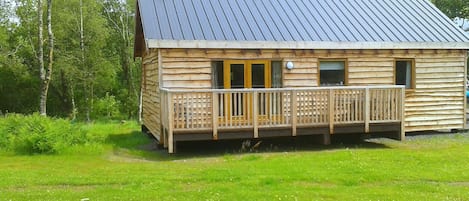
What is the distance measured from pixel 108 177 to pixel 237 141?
5585 mm

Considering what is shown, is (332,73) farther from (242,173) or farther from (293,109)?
(242,173)

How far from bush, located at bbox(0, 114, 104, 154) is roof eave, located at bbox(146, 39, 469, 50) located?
10.3 feet

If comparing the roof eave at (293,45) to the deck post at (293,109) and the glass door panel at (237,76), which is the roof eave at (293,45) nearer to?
the glass door panel at (237,76)

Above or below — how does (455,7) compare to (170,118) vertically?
above

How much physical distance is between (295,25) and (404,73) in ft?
12.8

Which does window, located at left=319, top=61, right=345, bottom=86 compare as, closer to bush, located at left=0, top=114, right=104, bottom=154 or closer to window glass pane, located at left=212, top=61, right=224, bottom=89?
window glass pane, located at left=212, top=61, right=224, bottom=89

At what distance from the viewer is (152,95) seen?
46.9 feet

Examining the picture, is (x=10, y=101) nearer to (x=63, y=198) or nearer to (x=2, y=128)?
(x=2, y=128)

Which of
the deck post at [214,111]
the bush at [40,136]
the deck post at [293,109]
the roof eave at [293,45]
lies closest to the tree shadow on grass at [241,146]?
the deck post at [293,109]

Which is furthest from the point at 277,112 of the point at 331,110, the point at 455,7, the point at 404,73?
the point at 455,7

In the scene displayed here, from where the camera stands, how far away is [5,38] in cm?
2850

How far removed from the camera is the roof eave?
38.8 ft

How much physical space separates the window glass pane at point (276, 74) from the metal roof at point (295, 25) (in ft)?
2.25

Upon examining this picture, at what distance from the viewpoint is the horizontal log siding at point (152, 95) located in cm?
1303
